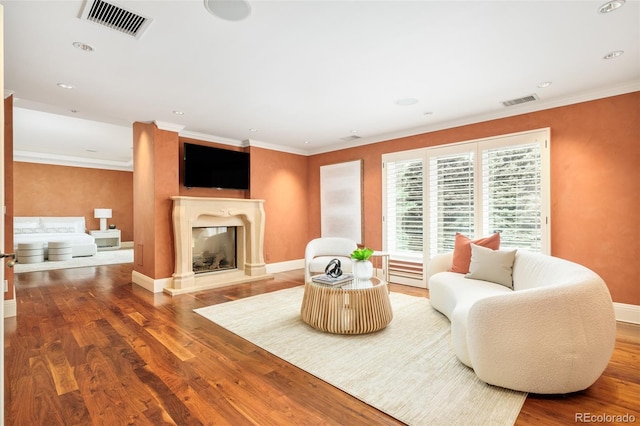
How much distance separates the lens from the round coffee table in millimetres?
3023

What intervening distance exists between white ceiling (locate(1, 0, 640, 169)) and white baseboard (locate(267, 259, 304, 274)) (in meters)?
2.96

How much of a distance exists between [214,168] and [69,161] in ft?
21.6

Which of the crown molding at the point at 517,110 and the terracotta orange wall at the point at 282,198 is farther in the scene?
the terracotta orange wall at the point at 282,198

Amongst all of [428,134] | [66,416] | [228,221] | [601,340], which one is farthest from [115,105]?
[601,340]

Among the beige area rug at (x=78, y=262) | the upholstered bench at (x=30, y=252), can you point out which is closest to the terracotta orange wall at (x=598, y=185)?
the beige area rug at (x=78, y=262)

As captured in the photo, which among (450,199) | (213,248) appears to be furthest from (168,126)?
(450,199)

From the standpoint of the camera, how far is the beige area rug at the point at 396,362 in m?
1.91

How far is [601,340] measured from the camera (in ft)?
6.40

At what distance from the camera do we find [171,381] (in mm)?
2244

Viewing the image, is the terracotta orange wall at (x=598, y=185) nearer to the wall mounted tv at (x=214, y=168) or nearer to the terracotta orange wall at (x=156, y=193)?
the wall mounted tv at (x=214, y=168)

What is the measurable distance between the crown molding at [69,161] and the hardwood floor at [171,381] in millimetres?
6903

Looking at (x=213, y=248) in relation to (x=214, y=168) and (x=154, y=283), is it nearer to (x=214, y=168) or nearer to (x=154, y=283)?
(x=154, y=283)

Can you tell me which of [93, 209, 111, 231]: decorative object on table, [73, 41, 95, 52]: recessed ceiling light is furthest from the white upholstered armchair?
[93, 209, 111, 231]: decorative object on table

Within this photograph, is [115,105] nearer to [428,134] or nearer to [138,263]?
[138,263]
